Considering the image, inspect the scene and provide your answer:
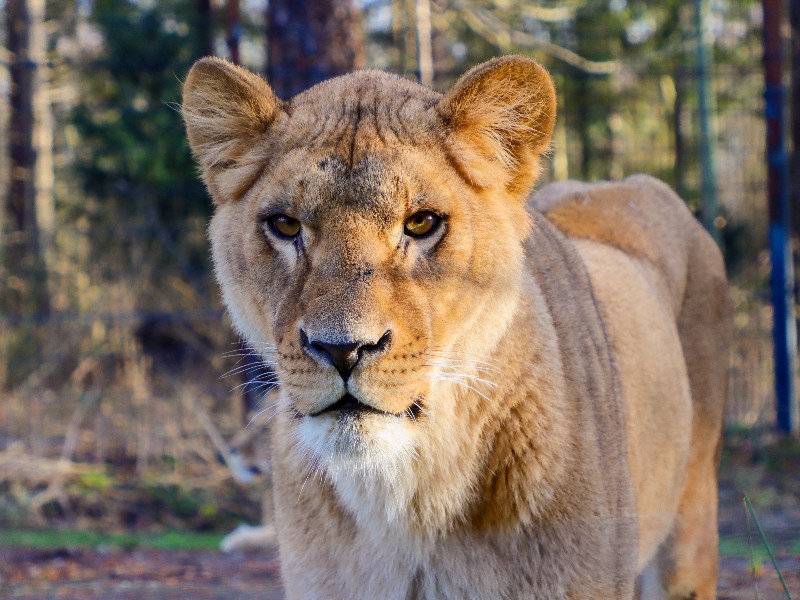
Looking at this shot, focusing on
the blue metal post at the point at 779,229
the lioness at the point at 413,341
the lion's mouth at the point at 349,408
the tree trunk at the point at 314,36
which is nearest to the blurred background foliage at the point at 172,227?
the tree trunk at the point at 314,36

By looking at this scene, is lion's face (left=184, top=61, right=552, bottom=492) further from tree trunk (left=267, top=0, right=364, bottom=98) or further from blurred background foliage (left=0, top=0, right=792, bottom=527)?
tree trunk (left=267, top=0, right=364, bottom=98)

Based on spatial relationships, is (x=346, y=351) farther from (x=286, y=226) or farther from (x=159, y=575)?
(x=159, y=575)

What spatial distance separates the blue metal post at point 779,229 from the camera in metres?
7.18

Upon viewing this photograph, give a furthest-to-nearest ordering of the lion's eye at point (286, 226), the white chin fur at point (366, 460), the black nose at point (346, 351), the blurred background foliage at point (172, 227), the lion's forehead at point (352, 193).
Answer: the blurred background foliage at point (172, 227)
the lion's eye at point (286, 226)
the lion's forehead at point (352, 193)
the white chin fur at point (366, 460)
the black nose at point (346, 351)

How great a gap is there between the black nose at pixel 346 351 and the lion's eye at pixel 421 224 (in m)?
0.32

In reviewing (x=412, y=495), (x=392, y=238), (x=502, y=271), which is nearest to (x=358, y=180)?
(x=392, y=238)

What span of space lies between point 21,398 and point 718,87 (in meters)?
6.29

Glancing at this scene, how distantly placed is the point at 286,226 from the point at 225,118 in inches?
18.3

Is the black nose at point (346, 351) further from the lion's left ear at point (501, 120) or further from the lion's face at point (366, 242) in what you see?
the lion's left ear at point (501, 120)

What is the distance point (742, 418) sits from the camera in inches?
310

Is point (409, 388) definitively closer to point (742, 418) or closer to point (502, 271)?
point (502, 271)

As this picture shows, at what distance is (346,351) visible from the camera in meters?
2.20

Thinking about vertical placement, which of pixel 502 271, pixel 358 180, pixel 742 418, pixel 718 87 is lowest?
pixel 742 418

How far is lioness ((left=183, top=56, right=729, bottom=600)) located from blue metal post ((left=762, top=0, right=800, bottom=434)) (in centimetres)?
457
